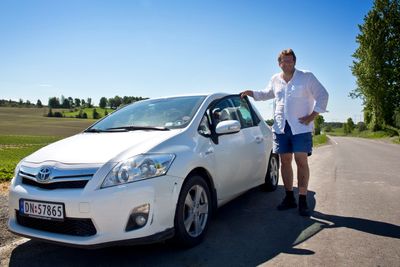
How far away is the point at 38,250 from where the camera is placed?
11.9 ft

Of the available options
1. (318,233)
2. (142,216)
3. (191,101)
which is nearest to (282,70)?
(191,101)

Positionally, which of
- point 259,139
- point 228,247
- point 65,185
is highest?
point 259,139

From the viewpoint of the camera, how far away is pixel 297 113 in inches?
192

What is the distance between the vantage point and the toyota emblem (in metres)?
3.13

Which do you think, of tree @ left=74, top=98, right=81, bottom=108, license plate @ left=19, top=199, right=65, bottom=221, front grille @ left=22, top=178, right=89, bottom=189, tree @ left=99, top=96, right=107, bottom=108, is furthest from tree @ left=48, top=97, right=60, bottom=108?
front grille @ left=22, top=178, right=89, bottom=189

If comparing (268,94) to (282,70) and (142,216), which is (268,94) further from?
(142,216)

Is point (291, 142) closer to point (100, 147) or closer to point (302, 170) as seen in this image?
point (302, 170)

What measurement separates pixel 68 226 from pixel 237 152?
2.19 m

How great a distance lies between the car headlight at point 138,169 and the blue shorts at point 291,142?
7.22ft

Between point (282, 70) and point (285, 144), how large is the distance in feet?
3.35

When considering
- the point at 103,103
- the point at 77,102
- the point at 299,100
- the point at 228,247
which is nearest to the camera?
the point at 228,247

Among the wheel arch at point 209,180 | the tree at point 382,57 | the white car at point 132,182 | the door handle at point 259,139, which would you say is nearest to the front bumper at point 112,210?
the white car at point 132,182

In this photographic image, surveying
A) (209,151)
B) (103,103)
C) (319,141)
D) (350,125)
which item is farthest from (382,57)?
(350,125)

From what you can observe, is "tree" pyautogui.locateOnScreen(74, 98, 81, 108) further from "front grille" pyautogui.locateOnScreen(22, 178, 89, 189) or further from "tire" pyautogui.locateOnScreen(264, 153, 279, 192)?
"front grille" pyautogui.locateOnScreen(22, 178, 89, 189)
